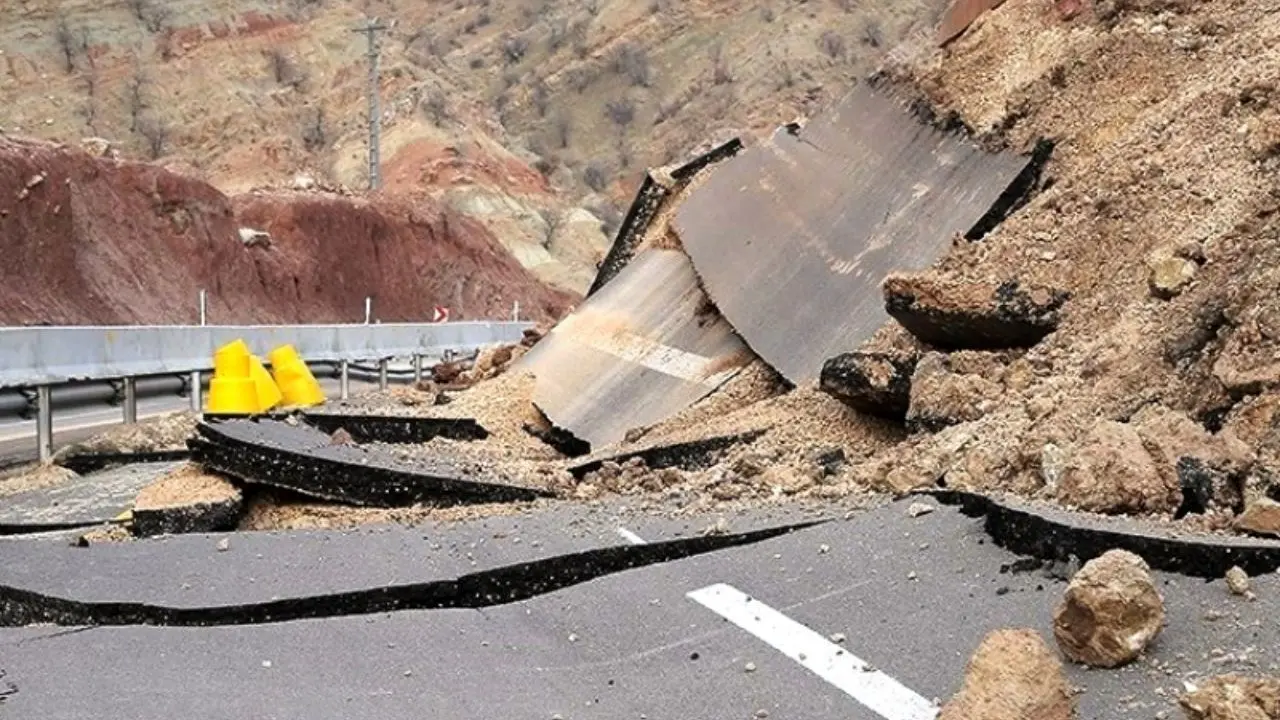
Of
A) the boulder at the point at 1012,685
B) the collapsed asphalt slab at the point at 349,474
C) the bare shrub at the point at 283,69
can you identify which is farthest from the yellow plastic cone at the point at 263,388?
the bare shrub at the point at 283,69

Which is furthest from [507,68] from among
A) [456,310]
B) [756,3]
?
[456,310]

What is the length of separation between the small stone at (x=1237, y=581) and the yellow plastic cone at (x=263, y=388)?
8.57m

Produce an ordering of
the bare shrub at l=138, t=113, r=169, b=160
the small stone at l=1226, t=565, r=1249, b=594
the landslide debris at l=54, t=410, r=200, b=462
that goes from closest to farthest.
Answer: the small stone at l=1226, t=565, r=1249, b=594 < the landslide debris at l=54, t=410, r=200, b=462 < the bare shrub at l=138, t=113, r=169, b=160

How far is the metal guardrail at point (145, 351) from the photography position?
1103 centimetres

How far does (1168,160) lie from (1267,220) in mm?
1224

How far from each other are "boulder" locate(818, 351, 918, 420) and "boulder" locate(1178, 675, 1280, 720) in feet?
10.6

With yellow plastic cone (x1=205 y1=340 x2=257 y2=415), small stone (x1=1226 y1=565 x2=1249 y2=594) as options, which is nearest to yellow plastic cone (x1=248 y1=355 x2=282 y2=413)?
yellow plastic cone (x1=205 y1=340 x2=257 y2=415)

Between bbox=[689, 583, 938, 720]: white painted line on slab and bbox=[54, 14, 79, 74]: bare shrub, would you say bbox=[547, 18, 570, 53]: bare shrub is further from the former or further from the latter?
bbox=[689, 583, 938, 720]: white painted line on slab

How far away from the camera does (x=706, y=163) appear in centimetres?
1124

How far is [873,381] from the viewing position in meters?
6.07

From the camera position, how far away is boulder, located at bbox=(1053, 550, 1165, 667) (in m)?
3.21

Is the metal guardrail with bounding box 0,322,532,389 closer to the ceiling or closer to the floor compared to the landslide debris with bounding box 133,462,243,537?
closer to the floor

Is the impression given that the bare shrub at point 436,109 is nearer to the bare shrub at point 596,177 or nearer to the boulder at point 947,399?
the bare shrub at point 596,177

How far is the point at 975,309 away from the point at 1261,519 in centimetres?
228
